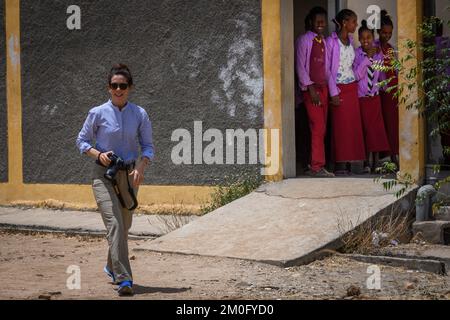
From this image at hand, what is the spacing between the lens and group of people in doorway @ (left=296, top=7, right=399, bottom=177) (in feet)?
33.2

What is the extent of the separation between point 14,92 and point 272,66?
154 inches

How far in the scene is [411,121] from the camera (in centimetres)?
895

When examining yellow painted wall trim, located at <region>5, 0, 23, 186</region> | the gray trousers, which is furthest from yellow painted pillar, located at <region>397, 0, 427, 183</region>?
yellow painted wall trim, located at <region>5, 0, 23, 186</region>

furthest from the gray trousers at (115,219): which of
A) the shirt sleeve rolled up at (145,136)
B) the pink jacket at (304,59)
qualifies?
the pink jacket at (304,59)

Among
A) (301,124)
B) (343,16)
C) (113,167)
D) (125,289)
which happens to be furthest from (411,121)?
(125,289)

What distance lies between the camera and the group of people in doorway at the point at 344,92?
33.2 ft

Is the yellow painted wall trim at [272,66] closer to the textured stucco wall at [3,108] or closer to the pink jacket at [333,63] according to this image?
the pink jacket at [333,63]

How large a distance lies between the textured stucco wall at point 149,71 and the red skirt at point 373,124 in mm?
1496

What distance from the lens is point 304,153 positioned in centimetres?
1094

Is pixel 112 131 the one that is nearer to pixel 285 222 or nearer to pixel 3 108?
pixel 285 222

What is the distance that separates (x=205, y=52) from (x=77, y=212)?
270 centimetres

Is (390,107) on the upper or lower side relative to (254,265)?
upper

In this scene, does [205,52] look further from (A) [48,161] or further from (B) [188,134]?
(A) [48,161]

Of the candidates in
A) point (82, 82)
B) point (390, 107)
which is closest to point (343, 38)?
point (390, 107)
